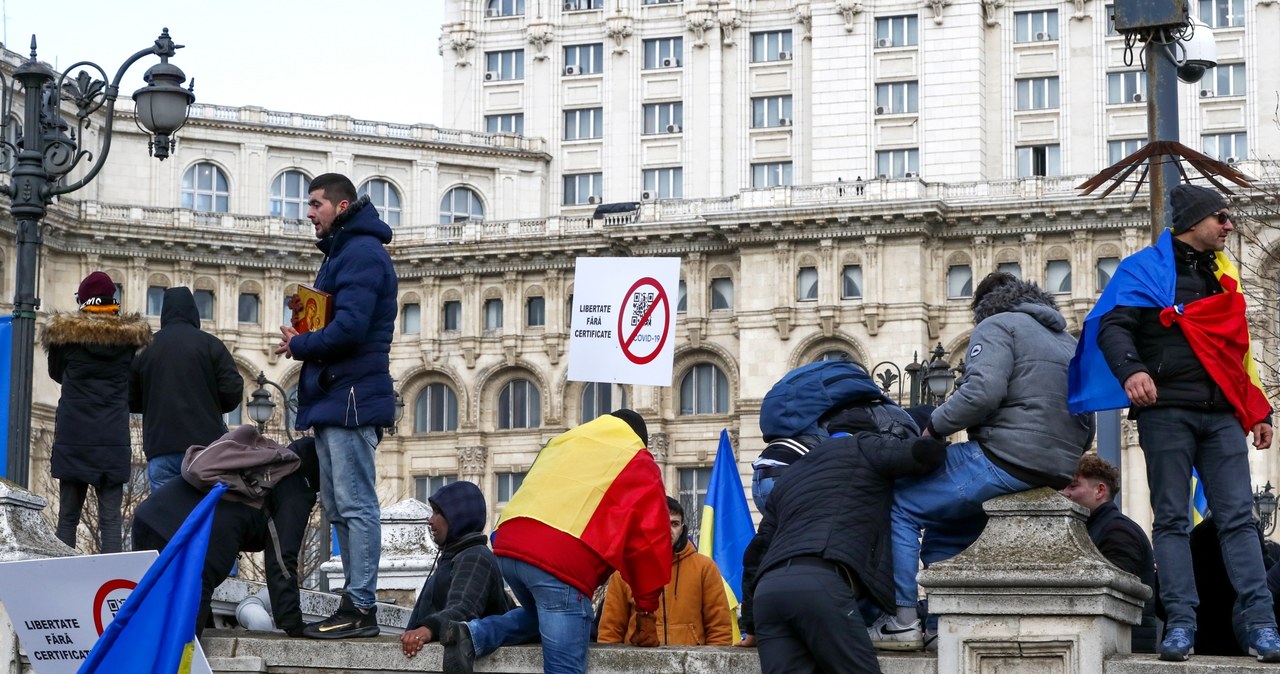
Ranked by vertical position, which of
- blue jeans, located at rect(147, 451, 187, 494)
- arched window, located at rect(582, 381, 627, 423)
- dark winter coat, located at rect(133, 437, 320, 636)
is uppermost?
arched window, located at rect(582, 381, 627, 423)

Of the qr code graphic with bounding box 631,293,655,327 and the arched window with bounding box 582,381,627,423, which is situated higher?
the arched window with bounding box 582,381,627,423

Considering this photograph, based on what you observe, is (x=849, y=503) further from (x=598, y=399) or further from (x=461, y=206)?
(x=461, y=206)

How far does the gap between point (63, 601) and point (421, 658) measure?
1.63m

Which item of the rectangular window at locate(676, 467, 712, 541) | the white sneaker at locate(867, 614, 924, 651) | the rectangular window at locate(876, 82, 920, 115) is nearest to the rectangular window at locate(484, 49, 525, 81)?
the rectangular window at locate(876, 82, 920, 115)

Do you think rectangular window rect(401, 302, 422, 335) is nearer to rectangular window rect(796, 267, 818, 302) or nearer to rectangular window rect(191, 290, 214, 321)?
rectangular window rect(191, 290, 214, 321)

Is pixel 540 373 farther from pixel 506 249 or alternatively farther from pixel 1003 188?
pixel 1003 188

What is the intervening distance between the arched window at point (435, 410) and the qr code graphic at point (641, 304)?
1807 inches

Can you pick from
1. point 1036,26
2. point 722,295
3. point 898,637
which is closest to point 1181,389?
point 898,637

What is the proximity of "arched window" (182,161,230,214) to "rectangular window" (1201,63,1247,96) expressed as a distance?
94.0ft

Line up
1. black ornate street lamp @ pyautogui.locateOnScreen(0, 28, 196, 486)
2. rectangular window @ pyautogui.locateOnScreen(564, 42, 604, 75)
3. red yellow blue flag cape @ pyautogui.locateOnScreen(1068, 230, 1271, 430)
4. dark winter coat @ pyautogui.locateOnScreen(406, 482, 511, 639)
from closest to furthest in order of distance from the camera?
red yellow blue flag cape @ pyautogui.locateOnScreen(1068, 230, 1271, 430) < dark winter coat @ pyautogui.locateOnScreen(406, 482, 511, 639) < black ornate street lamp @ pyautogui.locateOnScreen(0, 28, 196, 486) < rectangular window @ pyautogui.locateOnScreen(564, 42, 604, 75)

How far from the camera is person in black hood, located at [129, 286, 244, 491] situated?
40.5 ft

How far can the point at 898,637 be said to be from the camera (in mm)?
8914

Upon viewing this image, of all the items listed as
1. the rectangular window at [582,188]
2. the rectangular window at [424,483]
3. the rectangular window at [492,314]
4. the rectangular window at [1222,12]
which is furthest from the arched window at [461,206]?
the rectangular window at [1222,12]

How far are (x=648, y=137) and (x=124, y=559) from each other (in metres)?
55.1
